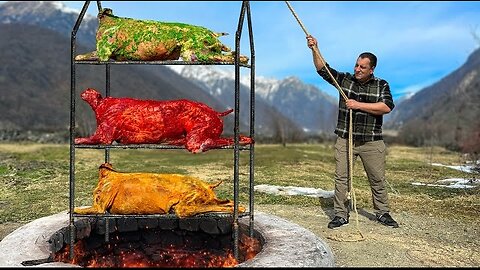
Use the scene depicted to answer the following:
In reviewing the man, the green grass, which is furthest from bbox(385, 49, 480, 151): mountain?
the man

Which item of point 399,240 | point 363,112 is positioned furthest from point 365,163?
point 399,240

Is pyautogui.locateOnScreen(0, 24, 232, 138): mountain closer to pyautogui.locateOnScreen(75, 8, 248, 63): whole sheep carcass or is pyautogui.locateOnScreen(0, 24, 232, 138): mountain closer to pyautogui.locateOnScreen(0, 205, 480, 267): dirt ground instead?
pyautogui.locateOnScreen(0, 205, 480, 267): dirt ground

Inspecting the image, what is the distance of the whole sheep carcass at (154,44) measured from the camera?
5.34 metres

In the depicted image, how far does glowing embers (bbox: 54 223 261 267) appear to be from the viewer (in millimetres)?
6023

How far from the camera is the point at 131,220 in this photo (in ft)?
22.0

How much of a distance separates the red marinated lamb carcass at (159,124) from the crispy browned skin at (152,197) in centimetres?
50

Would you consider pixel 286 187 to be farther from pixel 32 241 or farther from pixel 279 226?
pixel 32 241

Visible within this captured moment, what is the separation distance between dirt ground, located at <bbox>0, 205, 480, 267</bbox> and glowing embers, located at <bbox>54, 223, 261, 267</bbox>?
4.58 ft

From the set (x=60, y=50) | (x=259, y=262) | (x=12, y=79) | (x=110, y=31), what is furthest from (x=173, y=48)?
(x=60, y=50)

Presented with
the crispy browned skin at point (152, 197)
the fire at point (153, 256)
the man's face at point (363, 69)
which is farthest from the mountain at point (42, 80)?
the crispy browned skin at point (152, 197)

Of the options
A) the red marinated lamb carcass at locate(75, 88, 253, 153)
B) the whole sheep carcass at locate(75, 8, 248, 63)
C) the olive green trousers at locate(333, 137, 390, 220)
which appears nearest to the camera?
the whole sheep carcass at locate(75, 8, 248, 63)

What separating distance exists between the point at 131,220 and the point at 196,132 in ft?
6.62

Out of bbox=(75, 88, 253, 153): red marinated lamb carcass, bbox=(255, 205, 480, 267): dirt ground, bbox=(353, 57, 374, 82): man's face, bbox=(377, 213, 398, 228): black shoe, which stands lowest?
bbox=(255, 205, 480, 267): dirt ground

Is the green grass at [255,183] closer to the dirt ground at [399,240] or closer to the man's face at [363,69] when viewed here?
the dirt ground at [399,240]
